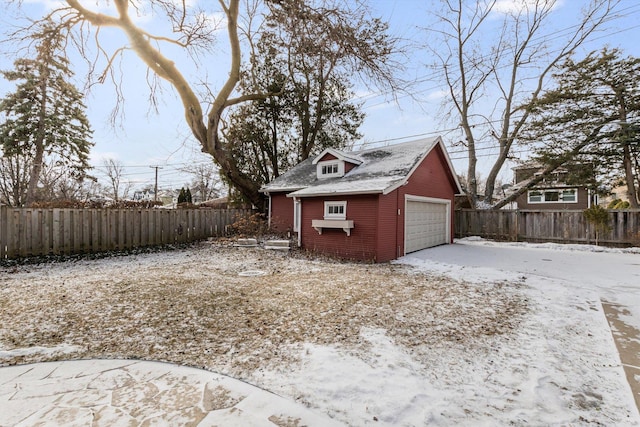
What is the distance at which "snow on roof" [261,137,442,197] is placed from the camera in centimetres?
946

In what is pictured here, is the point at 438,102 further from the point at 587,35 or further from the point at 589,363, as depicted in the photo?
the point at 589,363

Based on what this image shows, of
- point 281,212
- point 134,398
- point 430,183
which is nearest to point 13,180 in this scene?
point 281,212

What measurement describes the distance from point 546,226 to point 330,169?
993cm

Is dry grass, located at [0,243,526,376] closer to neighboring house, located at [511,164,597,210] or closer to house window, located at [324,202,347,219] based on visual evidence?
house window, located at [324,202,347,219]

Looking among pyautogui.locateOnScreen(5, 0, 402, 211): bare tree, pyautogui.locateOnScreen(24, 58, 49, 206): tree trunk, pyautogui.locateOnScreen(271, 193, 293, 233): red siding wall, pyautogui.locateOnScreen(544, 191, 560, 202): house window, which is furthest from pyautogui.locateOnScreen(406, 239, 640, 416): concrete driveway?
pyautogui.locateOnScreen(24, 58, 49, 206): tree trunk

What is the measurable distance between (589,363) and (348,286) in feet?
12.1

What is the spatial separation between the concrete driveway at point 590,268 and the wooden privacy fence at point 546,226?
1076mm

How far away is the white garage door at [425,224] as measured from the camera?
34.4ft

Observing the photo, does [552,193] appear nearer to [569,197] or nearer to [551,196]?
[551,196]

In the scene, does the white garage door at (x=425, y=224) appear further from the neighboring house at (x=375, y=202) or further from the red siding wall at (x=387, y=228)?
the red siding wall at (x=387, y=228)

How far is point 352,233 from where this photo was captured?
31.2 ft

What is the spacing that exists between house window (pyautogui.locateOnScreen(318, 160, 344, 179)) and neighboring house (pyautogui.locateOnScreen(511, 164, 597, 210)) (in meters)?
11.7

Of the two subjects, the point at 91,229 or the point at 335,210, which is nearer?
the point at 91,229

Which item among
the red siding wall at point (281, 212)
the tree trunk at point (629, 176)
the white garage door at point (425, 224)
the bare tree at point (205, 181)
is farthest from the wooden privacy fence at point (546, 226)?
the bare tree at point (205, 181)
